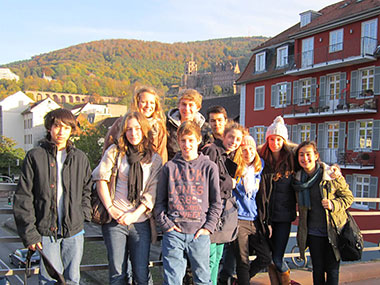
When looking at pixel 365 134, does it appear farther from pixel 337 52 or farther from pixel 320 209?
pixel 320 209

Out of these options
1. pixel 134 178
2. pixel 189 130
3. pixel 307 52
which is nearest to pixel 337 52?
pixel 307 52

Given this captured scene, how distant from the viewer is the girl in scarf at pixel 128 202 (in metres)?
2.87

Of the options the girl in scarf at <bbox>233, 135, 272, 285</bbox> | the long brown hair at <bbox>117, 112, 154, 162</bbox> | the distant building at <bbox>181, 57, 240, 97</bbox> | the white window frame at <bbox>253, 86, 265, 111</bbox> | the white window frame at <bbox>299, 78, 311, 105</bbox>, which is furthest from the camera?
the distant building at <bbox>181, 57, 240, 97</bbox>

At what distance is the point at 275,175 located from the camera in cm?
354

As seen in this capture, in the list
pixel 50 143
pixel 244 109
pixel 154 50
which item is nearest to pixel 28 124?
pixel 244 109

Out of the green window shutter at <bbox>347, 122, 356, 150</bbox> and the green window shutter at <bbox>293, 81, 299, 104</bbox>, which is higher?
the green window shutter at <bbox>293, 81, 299, 104</bbox>

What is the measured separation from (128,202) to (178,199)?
45cm

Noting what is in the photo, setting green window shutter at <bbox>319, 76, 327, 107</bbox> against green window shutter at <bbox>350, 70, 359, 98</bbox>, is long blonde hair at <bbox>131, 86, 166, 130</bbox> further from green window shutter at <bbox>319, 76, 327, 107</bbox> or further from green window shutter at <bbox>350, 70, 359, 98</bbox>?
green window shutter at <bbox>319, 76, 327, 107</bbox>

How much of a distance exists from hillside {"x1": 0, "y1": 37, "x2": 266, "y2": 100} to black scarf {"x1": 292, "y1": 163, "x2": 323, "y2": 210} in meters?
133

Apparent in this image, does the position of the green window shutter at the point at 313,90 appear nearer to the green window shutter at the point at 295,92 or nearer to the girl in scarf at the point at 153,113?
the green window shutter at the point at 295,92

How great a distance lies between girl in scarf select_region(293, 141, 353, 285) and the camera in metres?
3.38

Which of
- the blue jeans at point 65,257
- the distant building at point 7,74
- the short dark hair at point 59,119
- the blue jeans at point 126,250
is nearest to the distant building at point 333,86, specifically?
the blue jeans at point 126,250

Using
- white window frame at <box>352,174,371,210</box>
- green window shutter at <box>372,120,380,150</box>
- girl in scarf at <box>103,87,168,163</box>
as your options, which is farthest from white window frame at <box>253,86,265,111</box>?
girl in scarf at <box>103,87,168,163</box>

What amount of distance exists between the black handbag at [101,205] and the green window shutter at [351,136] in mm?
18549
